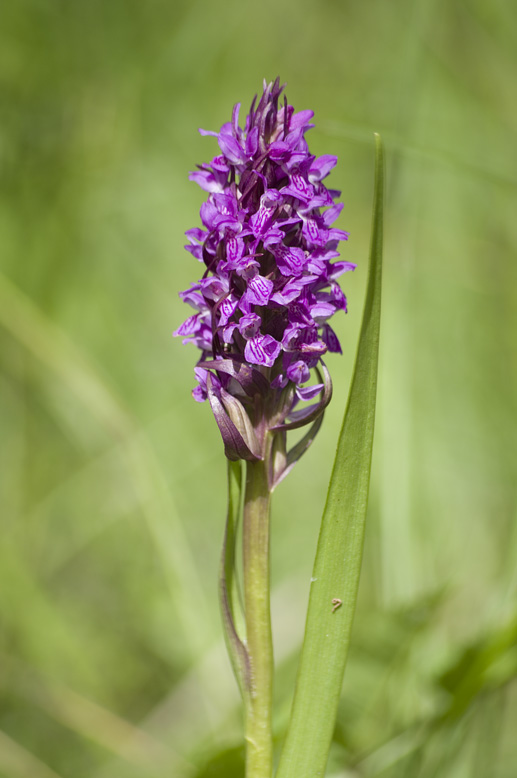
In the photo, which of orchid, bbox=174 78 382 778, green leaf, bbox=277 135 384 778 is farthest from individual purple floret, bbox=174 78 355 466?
green leaf, bbox=277 135 384 778

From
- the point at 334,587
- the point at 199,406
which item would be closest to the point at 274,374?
the point at 334,587

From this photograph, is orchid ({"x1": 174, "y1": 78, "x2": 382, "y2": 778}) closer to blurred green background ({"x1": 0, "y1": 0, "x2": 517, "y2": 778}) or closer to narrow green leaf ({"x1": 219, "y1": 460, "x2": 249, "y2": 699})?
narrow green leaf ({"x1": 219, "y1": 460, "x2": 249, "y2": 699})

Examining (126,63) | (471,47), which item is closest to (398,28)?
(471,47)

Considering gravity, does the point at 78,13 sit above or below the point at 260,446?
above

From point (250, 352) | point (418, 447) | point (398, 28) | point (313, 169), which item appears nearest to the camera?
point (250, 352)

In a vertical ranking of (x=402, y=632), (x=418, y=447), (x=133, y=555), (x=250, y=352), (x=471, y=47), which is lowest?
(x=133, y=555)

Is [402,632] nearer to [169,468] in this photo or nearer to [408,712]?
[408,712]

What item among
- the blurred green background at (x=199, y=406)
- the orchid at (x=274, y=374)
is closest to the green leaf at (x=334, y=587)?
the orchid at (x=274, y=374)

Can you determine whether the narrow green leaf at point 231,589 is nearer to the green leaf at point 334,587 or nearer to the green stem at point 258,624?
the green stem at point 258,624
